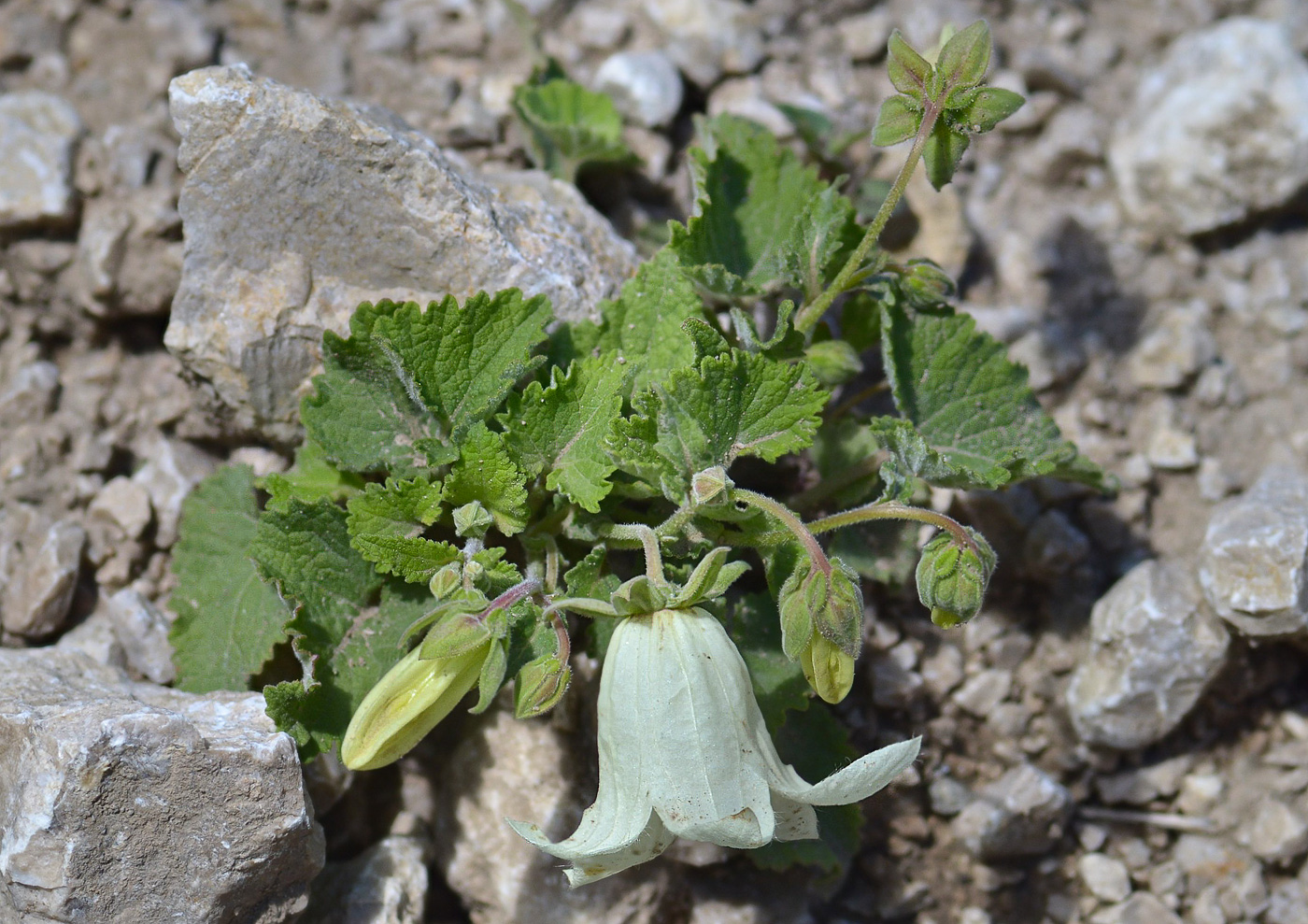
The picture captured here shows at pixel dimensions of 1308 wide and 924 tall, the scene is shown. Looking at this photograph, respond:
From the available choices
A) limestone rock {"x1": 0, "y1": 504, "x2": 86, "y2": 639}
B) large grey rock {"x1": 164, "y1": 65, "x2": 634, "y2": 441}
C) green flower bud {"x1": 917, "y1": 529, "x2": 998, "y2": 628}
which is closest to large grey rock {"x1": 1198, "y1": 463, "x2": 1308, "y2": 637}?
green flower bud {"x1": 917, "y1": 529, "x2": 998, "y2": 628}

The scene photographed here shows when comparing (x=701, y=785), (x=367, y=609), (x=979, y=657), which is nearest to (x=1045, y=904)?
(x=979, y=657)

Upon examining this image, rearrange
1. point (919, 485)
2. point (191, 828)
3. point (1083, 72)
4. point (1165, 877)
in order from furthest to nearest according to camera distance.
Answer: point (1083, 72), point (1165, 877), point (919, 485), point (191, 828)

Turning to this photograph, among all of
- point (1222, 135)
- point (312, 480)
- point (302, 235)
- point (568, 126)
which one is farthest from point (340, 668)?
point (1222, 135)

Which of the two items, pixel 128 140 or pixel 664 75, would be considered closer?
pixel 128 140

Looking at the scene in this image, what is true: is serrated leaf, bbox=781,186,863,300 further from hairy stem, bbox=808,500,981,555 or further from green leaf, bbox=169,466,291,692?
green leaf, bbox=169,466,291,692

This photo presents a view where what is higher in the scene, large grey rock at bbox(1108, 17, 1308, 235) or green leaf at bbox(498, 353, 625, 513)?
large grey rock at bbox(1108, 17, 1308, 235)

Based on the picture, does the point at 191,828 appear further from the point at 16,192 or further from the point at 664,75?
the point at 664,75

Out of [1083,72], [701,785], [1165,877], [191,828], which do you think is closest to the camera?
[701,785]
